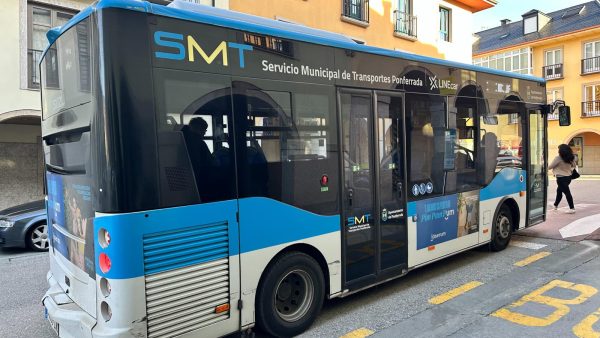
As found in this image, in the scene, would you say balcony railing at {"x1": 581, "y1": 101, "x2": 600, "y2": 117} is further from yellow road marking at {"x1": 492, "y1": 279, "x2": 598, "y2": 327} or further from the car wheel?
the car wheel

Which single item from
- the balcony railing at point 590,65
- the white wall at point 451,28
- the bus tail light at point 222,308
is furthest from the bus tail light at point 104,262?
the balcony railing at point 590,65

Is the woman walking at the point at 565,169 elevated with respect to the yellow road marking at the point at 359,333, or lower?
elevated

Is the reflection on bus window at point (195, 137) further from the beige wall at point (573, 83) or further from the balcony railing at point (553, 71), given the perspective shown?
the balcony railing at point (553, 71)

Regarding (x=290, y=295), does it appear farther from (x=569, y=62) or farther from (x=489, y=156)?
(x=569, y=62)

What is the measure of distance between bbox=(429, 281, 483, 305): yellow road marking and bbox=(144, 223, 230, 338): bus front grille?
2606 millimetres

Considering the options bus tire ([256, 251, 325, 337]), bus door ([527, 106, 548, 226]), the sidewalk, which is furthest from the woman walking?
bus tire ([256, 251, 325, 337])

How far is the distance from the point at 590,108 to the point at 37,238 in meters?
35.0

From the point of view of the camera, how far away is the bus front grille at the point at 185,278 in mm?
3199

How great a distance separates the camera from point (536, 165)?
7.96 metres

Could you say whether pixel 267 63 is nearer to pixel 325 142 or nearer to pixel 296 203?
pixel 325 142

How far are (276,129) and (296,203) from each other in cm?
72

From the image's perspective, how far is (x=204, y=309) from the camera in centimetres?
347

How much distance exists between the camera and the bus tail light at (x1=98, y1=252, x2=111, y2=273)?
10.2ft

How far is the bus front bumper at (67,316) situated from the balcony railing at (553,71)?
1458 inches
